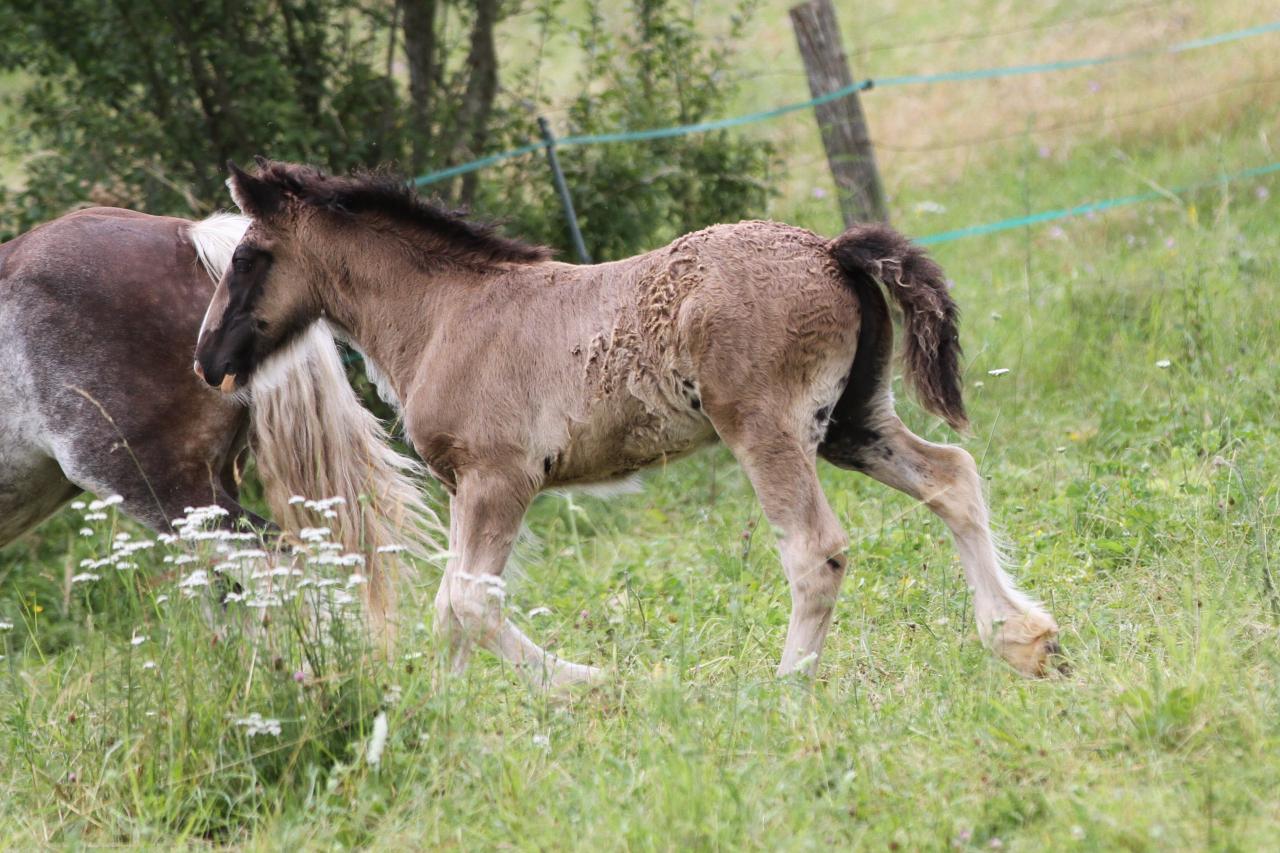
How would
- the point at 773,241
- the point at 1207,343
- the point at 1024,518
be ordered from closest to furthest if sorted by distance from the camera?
1. the point at 773,241
2. the point at 1024,518
3. the point at 1207,343

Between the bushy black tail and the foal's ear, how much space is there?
5.94ft

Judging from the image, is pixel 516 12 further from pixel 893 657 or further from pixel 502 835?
pixel 502 835

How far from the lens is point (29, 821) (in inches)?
142

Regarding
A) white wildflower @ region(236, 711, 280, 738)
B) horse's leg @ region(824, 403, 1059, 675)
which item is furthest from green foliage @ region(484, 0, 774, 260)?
white wildflower @ region(236, 711, 280, 738)

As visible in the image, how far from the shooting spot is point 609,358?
406 cm

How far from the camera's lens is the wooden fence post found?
7.93m

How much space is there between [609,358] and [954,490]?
109cm

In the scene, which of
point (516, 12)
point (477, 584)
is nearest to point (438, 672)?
point (477, 584)

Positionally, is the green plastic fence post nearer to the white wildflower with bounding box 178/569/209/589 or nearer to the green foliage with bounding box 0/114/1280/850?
the green foliage with bounding box 0/114/1280/850

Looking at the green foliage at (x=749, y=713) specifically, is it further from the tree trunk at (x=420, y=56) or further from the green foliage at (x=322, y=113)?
the tree trunk at (x=420, y=56)

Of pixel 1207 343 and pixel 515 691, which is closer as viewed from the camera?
pixel 515 691

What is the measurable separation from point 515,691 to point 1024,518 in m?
2.23

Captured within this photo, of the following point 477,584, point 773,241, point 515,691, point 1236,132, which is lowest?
point 1236,132

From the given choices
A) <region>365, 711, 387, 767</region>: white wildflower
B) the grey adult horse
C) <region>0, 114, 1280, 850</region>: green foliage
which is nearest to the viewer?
<region>0, 114, 1280, 850</region>: green foliage
